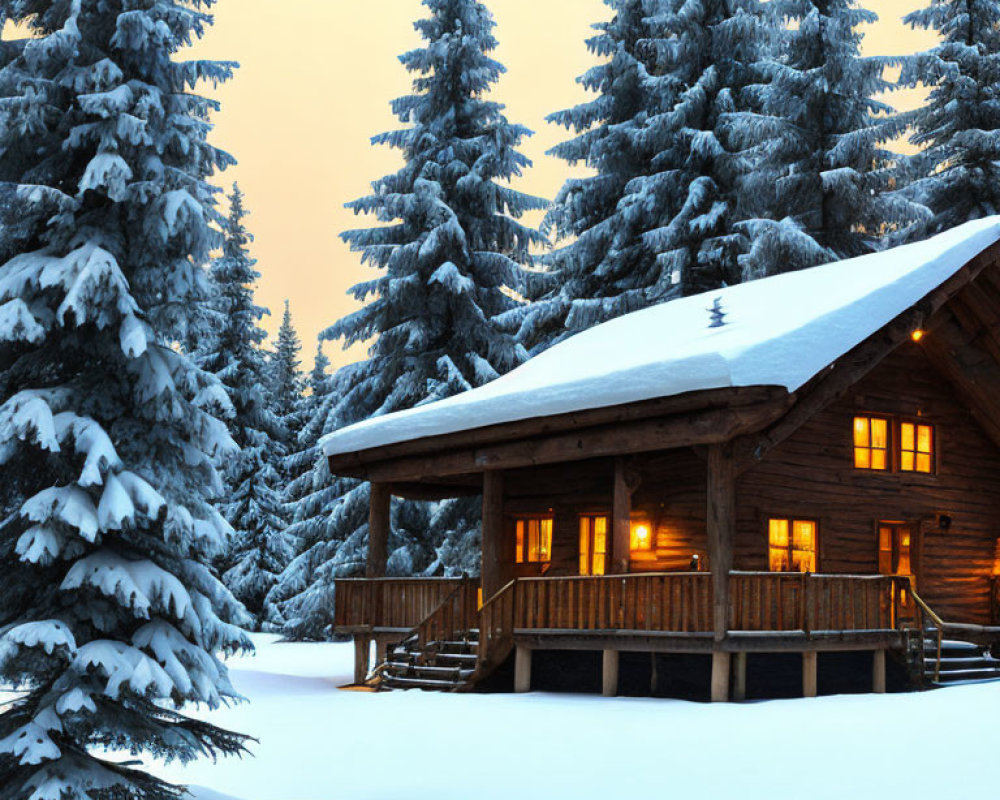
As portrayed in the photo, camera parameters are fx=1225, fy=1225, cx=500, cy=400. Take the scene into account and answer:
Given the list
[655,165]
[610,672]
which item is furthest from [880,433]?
Answer: [655,165]

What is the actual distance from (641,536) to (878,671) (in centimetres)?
459

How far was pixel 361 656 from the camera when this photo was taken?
22.4 m

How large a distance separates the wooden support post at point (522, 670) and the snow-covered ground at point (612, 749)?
1283 millimetres

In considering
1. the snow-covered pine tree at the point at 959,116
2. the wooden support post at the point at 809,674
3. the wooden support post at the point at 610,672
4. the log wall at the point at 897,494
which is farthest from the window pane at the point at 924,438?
the snow-covered pine tree at the point at 959,116

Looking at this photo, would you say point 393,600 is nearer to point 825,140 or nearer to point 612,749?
point 612,749

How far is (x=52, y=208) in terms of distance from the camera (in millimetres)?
10961

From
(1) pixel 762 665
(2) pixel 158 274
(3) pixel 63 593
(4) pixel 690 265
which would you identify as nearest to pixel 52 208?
(2) pixel 158 274

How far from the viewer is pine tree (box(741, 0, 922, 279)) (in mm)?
32438

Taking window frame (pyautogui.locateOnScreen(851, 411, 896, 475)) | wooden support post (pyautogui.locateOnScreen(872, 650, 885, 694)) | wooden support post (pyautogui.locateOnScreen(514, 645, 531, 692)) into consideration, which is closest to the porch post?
wooden support post (pyautogui.locateOnScreen(514, 645, 531, 692))

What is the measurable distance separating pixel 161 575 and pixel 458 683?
31.1 ft

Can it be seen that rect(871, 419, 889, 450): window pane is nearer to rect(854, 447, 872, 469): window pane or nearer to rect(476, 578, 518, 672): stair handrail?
rect(854, 447, 872, 469): window pane

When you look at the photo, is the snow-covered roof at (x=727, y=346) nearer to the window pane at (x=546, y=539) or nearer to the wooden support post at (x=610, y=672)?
the window pane at (x=546, y=539)

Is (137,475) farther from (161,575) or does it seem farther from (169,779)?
(169,779)

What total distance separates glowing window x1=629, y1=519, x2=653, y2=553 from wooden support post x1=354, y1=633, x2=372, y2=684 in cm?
533
